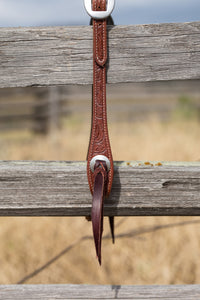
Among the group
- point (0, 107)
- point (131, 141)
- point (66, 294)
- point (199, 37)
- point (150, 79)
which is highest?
point (199, 37)

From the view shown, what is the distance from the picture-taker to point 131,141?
6039 millimetres

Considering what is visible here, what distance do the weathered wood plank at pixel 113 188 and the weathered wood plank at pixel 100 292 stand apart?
370 mm

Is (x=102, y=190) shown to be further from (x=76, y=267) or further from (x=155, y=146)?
(x=155, y=146)

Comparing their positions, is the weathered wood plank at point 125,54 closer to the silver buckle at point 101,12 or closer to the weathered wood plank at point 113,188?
the silver buckle at point 101,12

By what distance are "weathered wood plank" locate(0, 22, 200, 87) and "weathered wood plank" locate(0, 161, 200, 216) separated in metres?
0.35

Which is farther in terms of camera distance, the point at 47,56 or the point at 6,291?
the point at 6,291

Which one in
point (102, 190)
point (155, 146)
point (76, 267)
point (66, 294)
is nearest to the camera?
point (102, 190)

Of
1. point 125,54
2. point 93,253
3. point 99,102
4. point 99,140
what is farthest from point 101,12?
point 93,253

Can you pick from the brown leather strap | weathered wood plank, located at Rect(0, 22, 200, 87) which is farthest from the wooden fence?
the brown leather strap

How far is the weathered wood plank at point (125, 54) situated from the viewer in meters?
1.27

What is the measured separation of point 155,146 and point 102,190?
4286 millimetres

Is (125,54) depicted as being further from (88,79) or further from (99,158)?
(99,158)

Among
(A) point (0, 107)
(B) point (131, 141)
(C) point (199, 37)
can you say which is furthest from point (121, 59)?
(A) point (0, 107)

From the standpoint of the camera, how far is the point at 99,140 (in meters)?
1.27
